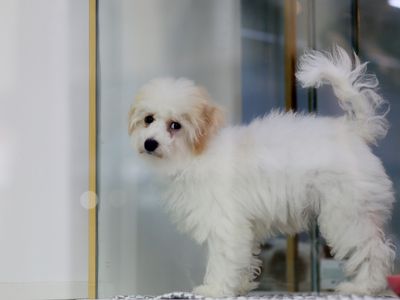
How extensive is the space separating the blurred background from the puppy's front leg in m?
0.11

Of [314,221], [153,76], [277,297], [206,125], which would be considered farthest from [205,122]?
[277,297]

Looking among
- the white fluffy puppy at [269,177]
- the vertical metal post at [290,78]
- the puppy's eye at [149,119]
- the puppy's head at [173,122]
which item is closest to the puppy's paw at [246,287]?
the white fluffy puppy at [269,177]

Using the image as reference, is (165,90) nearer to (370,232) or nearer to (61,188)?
(61,188)

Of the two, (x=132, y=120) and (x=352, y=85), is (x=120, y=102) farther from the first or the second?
(x=352, y=85)

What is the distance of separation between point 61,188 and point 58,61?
1.20ft

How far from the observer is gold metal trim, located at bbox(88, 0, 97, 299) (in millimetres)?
1842

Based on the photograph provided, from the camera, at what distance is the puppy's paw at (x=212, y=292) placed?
1602 millimetres

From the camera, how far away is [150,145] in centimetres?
162

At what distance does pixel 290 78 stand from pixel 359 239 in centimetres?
47

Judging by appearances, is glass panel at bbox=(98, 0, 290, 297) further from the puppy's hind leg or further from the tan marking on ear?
the puppy's hind leg

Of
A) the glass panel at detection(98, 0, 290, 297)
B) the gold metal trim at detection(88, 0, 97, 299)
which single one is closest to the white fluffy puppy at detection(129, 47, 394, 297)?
the glass panel at detection(98, 0, 290, 297)

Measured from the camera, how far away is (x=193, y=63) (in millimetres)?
1827

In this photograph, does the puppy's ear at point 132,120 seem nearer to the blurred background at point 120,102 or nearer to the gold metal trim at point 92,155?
the blurred background at point 120,102

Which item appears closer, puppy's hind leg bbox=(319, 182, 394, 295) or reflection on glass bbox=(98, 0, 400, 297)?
puppy's hind leg bbox=(319, 182, 394, 295)
